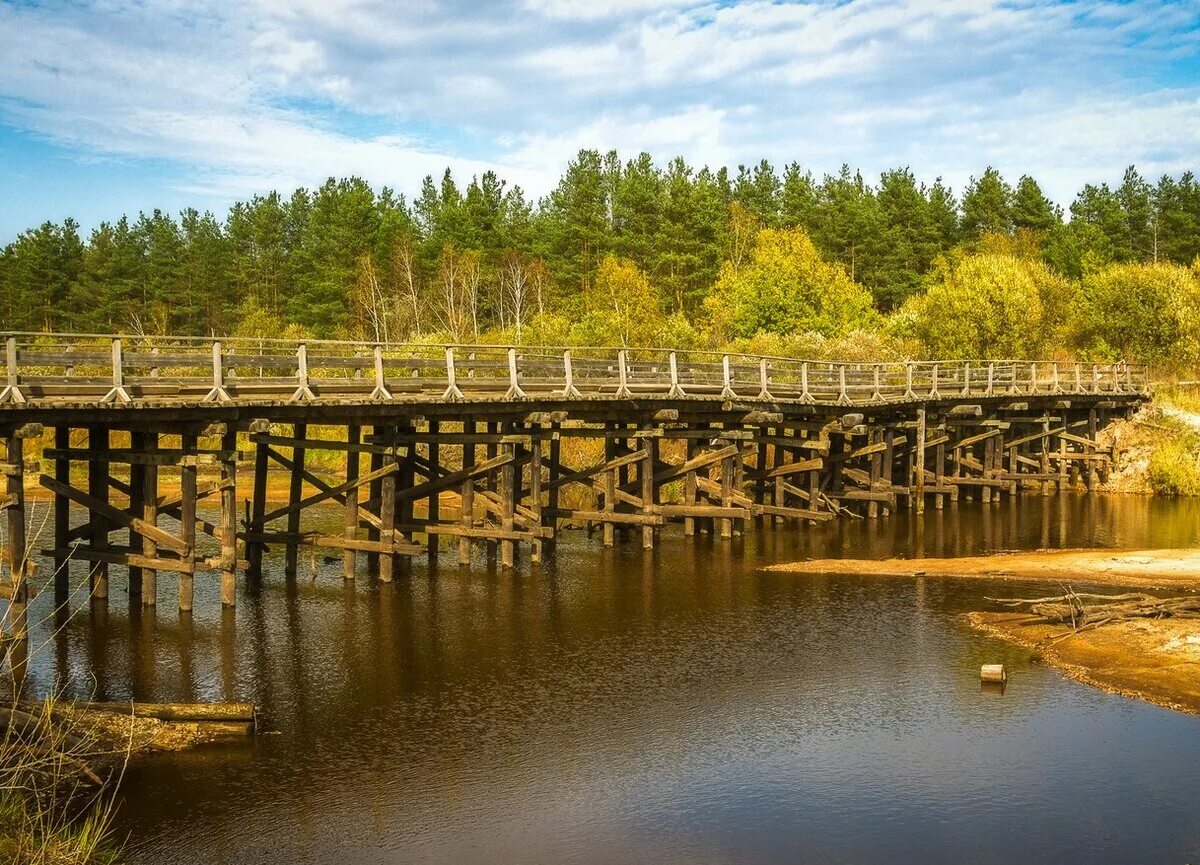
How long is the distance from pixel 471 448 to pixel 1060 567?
14713 mm

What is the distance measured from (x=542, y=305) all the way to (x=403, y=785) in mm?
62951

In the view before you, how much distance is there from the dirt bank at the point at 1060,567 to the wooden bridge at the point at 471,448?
4.23 metres

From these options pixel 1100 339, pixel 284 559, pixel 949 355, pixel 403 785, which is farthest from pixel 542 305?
pixel 403 785

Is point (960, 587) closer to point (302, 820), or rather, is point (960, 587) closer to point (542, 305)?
point (302, 820)

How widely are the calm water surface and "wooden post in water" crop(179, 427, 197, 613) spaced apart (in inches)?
26.1

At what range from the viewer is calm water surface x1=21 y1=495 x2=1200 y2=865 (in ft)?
44.5

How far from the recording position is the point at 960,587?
88.2 feet

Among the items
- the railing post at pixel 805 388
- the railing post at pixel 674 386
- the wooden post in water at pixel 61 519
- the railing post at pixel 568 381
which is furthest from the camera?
the railing post at pixel 805 388

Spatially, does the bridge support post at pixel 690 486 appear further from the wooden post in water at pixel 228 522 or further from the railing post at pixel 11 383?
the railing post at pixel 11 383

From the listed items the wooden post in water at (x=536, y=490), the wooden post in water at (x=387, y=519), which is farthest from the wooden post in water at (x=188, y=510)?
the wooden post in water at (x=536, y=490)

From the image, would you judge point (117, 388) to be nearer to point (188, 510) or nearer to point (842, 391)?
point (188, 510)

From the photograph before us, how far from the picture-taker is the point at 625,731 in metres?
17.1

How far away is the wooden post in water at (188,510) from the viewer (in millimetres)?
22359

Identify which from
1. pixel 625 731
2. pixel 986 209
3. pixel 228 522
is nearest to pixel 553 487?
pixel 228 522
